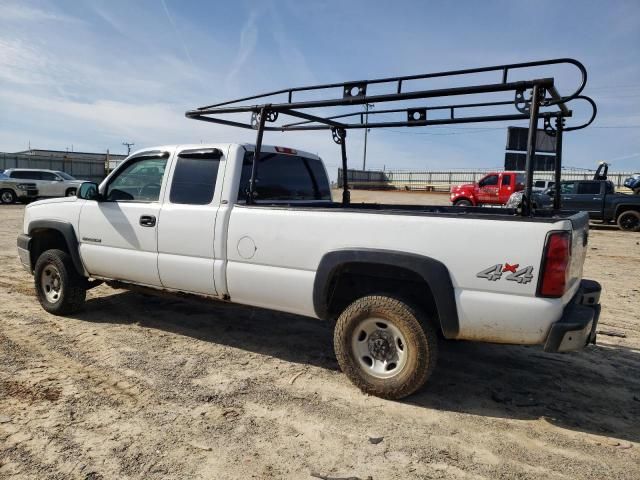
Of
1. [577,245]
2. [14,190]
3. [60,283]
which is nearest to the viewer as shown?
[577,245]

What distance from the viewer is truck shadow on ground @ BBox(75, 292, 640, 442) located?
3.34 metres

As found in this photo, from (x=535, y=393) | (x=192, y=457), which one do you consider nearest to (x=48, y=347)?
(x=192, y=457)

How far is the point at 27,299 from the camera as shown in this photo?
5.88 m

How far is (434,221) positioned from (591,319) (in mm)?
1203

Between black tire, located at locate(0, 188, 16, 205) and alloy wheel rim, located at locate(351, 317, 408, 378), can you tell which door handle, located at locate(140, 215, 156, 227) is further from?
black tire, located at locate(0, 188, 16, 205)

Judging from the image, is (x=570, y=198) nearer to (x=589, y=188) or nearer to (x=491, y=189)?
(x=589, y=188)

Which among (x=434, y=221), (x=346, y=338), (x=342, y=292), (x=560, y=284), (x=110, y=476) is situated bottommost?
(x=110, y=476)

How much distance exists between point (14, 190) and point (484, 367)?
975 inches

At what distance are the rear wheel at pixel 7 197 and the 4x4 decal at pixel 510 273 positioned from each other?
25.3 m

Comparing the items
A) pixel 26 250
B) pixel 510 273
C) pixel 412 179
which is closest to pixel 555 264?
pixel 510 273

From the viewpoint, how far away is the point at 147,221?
449cm

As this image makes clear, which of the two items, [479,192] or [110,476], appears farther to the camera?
[479,192]

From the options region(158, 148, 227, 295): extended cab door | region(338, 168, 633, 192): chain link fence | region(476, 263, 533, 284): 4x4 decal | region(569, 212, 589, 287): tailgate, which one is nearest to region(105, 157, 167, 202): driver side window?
region(158, 148, 227, 295): extended cab door

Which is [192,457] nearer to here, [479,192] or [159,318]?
[159,318]
